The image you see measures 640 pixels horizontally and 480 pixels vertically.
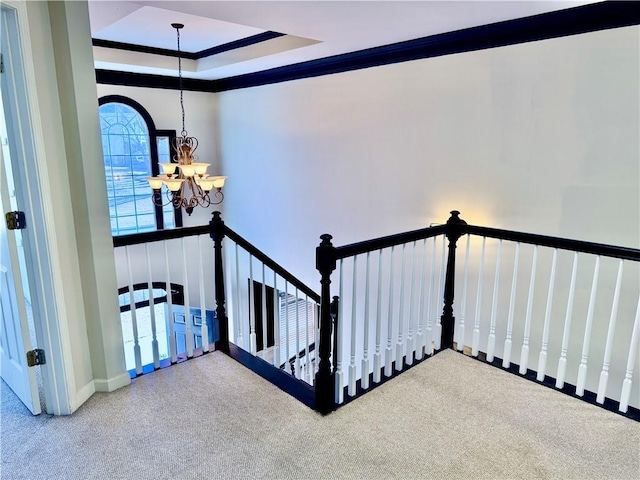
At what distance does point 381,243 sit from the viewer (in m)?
2.73

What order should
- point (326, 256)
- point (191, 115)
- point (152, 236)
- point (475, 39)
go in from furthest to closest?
1. point (191, 115)
2. point (475, 39)
3. point (152, 236)
4. point (326, 256)

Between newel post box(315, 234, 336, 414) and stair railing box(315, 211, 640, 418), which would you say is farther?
stair railing box(315, 211, 640, 418)

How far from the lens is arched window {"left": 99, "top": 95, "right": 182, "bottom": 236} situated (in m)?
6.44

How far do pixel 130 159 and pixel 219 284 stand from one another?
4.30 metres

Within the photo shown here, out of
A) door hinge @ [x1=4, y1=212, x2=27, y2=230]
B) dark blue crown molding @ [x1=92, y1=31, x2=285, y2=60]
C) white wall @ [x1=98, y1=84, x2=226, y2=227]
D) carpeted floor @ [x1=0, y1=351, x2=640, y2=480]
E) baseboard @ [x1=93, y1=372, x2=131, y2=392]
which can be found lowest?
carpeted floor @ [x1=0, y1=351, x2=640, y2=480]

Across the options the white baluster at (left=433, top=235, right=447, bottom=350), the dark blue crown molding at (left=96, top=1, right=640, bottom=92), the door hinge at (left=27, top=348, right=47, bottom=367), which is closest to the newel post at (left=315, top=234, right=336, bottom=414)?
the white baluster at (left=433, top=235, right=447, bottom=350)

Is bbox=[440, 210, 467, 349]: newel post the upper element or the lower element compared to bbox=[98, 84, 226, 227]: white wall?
lower

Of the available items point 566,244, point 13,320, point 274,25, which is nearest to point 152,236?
point 13,320

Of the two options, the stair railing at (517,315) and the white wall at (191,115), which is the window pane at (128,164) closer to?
the white wall at (191,115)

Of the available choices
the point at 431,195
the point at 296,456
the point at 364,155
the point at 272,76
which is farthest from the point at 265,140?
the point at 296,456

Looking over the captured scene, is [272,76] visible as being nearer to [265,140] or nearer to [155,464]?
[265,140]

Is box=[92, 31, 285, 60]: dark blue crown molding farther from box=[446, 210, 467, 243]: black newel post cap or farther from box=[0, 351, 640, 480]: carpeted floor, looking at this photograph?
box=[0, 351, 640, 480]: carpeted floor

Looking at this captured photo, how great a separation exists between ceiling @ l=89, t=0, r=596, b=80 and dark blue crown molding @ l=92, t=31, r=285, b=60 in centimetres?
4

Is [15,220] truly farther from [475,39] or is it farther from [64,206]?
[475,39]
